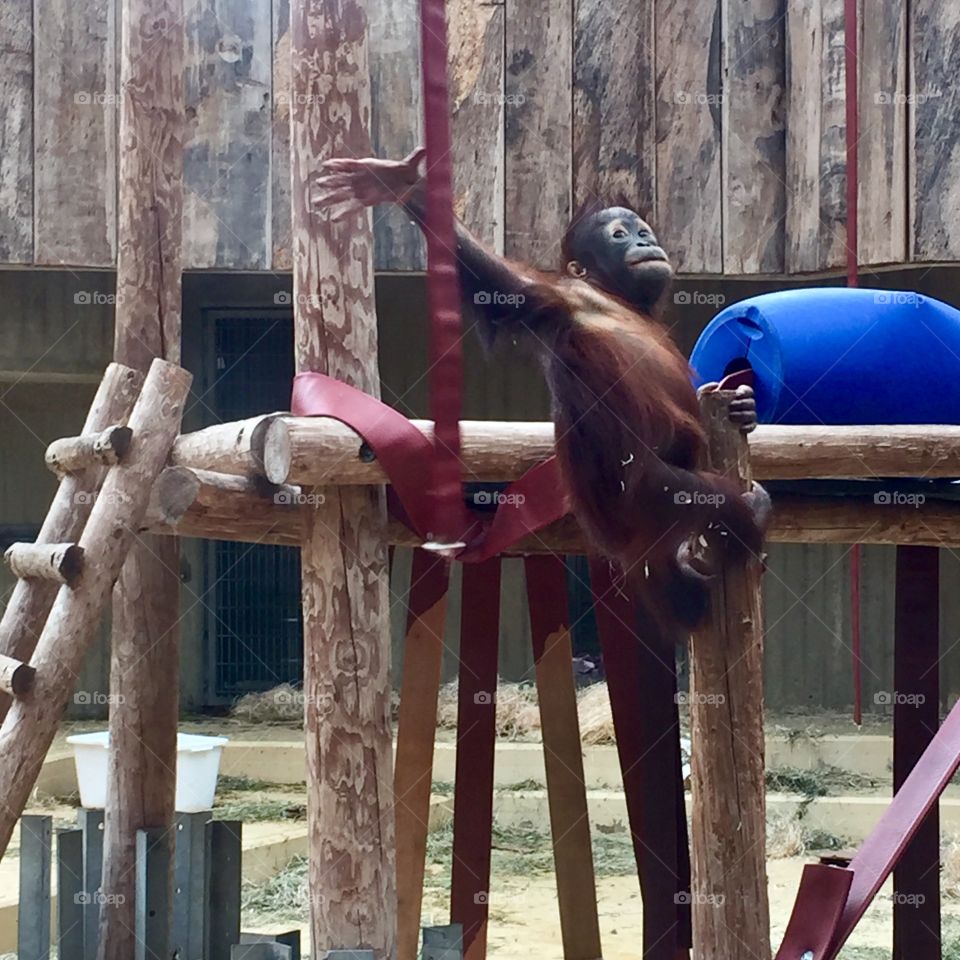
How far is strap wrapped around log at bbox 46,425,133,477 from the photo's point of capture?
2455 millimetres

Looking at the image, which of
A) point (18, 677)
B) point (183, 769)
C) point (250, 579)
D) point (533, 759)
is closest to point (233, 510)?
point (18, 677)

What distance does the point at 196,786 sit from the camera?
434 cm

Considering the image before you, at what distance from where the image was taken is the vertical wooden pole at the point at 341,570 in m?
2.27

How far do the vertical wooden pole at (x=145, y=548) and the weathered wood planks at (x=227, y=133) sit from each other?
1.60 metres

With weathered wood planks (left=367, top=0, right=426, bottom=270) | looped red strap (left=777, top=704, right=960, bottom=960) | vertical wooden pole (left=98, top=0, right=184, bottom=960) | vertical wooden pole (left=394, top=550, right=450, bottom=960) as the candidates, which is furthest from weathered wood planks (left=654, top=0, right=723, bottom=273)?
looped red strap (left=777, top=704, right=960, bottom=960)

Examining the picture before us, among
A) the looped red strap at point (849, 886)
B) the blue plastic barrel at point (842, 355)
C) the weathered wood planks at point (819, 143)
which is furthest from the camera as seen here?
the weathered wood planks at point (819, 143)

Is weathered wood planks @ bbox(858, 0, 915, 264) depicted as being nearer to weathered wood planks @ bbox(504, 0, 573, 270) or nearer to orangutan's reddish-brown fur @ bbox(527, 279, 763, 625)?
weathered wood planks @ bbox(504, 0, 573, 270)

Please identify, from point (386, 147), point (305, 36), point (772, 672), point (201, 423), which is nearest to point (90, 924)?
point (305, 36)

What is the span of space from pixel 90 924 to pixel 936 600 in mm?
1872

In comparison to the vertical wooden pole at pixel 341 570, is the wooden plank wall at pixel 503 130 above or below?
above

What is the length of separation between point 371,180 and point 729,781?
1074 mm

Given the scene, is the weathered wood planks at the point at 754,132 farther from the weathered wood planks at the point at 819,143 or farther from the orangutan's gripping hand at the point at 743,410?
the orangutan's gripping hand at the point at 743,410

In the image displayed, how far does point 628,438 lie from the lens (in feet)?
8.18

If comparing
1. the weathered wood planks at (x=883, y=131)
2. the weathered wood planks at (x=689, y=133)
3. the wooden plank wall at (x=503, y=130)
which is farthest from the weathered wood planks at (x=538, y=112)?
the weathered wood planks at (x=883, y=131)
